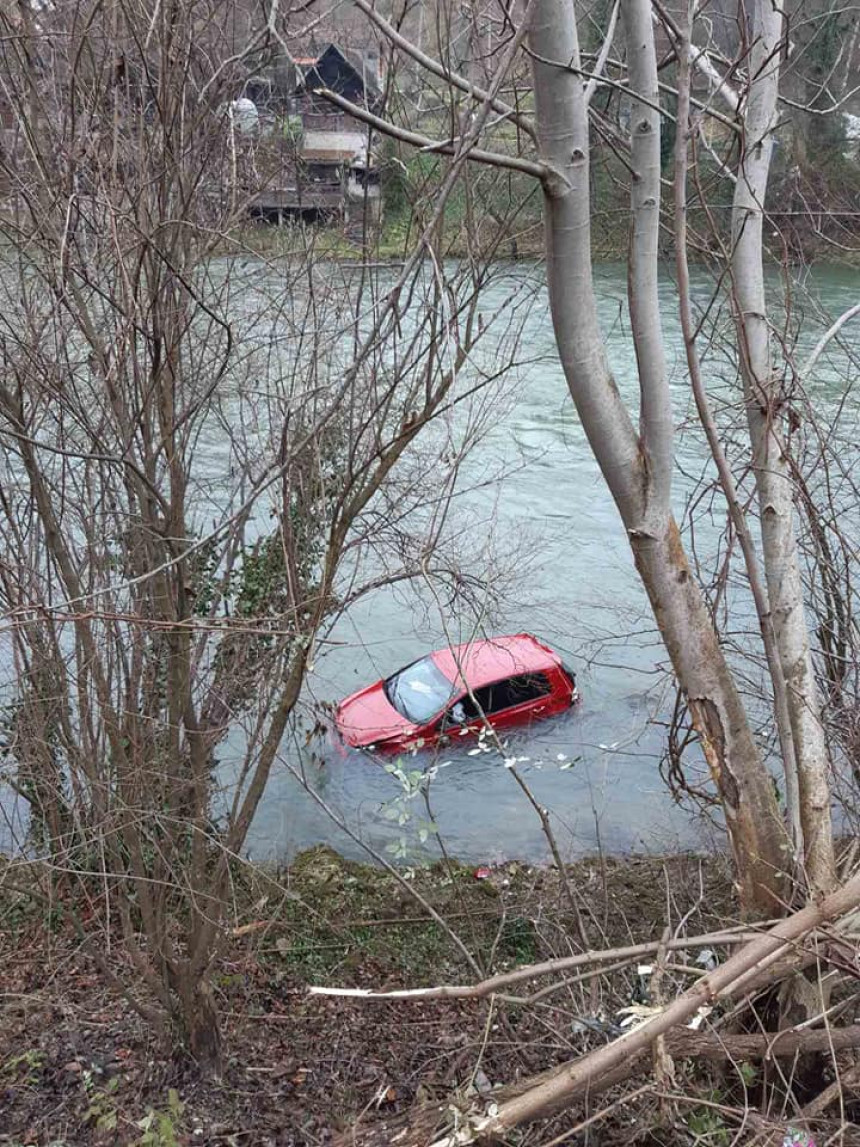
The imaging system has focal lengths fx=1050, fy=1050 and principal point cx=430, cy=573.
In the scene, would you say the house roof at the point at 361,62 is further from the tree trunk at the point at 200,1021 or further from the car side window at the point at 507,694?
the car side window at the point at 507,694

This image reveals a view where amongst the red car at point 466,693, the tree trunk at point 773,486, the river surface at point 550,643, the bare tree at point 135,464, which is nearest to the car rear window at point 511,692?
the red car at point 466,693

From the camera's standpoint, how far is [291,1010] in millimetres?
7297

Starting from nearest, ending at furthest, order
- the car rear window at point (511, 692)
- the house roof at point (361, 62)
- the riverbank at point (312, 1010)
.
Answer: the riverbank at point (312, 1010) → the house roof at point (361, 62) → the car rear window at point (511, 692)

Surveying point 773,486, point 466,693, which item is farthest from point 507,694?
point 773,486

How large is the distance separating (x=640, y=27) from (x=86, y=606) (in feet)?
11.6

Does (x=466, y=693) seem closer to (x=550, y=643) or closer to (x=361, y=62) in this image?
(x=550, y=643)

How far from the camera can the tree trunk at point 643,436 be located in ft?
10.0

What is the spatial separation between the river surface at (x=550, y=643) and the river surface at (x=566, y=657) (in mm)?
27

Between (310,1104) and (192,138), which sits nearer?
(192,138)

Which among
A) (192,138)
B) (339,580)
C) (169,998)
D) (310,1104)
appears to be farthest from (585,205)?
(339,580)

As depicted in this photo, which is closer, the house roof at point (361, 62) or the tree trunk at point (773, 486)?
the tree trunk at point (773, 486)

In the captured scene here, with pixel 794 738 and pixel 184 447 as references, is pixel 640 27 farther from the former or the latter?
pixel 184 447

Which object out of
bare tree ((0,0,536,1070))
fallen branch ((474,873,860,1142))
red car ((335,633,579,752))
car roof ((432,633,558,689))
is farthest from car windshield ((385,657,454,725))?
fallen branch ((474,873,860,1142))

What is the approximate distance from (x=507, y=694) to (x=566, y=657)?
1832 millimetres
